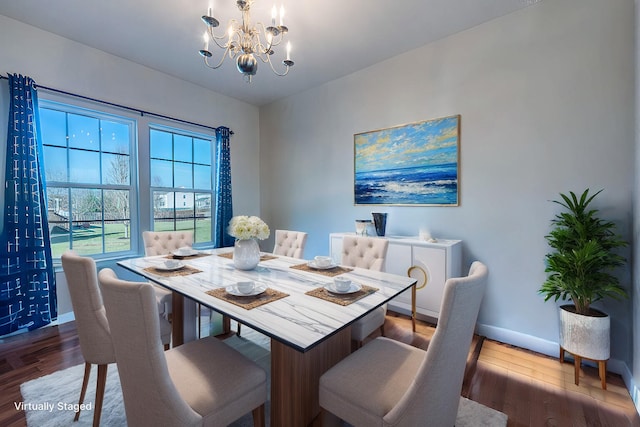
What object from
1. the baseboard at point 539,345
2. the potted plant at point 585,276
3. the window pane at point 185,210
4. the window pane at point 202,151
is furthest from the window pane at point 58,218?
the potted plant at point 585,276

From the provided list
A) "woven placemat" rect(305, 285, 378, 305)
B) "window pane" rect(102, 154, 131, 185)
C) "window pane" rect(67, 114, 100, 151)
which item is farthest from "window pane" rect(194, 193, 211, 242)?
"woven placemat" rect(305, 285, 378, 305)

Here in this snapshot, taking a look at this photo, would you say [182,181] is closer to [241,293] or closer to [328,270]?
[328,270]

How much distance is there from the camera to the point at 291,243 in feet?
9.37

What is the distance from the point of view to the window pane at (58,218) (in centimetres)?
284

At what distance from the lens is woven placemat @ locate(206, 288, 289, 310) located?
4.32ft

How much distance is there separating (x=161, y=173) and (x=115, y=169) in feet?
1.66

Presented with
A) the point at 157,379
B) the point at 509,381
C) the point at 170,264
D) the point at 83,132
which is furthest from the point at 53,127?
the point at 509,381

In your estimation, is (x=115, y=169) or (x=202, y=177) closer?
(x=115, y=169)

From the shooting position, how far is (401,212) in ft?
10.3

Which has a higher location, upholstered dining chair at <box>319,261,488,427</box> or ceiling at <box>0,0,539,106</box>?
ceiling at <box>0,0,539,106</box>

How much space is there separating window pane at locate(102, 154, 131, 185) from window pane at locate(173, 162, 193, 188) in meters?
0.57

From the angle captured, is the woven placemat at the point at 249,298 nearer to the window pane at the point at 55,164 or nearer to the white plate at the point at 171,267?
the white plate at the point at 171,267

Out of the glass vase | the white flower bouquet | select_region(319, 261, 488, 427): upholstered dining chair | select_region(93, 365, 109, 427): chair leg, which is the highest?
the white flower bouquet

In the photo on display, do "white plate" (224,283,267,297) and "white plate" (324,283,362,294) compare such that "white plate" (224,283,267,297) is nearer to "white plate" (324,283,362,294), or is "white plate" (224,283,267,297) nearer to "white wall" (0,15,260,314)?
"white plate" (324,283,362,294)
